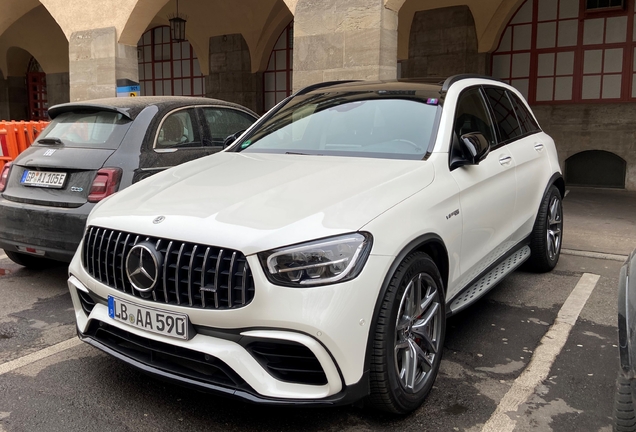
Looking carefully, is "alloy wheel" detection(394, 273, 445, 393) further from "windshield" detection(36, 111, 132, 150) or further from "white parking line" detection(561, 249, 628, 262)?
"white parking line" detection(561, 249, 628, 262)

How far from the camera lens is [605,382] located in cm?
325

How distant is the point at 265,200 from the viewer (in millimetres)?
2828

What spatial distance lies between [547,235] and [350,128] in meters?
2.27

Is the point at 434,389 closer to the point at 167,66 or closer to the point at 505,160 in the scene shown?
the point at 505,160

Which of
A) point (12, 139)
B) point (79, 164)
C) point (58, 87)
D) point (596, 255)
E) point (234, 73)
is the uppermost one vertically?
point (234, 73)

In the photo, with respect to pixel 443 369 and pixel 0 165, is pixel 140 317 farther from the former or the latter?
pixel 0 165

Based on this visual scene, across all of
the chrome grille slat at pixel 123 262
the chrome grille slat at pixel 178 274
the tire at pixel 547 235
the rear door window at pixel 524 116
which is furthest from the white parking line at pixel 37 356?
the rear door window at pixel 524 116

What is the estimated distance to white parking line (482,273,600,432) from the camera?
2.84 m

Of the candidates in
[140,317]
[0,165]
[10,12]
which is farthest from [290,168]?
[10,12]

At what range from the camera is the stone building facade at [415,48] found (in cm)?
Answer: 874

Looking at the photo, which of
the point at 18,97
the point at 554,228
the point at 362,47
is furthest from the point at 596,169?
the point at 18,97

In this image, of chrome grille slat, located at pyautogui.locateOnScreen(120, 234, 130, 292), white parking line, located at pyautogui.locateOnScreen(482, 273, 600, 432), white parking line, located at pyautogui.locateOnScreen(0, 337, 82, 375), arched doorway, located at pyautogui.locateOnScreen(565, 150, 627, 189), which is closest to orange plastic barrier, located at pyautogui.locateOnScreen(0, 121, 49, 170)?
white parking line, located at pyautogui.locateOnScreen(0, 337, 82, 375)

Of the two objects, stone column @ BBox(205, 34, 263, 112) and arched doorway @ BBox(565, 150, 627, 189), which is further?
stone column @ BBox(205, 34, 263, 112)

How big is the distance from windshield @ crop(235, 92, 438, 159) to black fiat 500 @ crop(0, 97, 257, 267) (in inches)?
42.8
